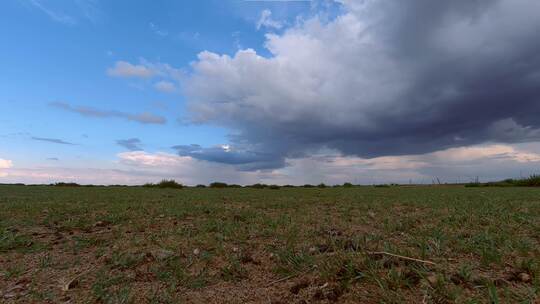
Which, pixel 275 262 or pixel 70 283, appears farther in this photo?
pixel 275 262

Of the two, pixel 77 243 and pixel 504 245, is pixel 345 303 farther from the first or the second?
pixel 77 243

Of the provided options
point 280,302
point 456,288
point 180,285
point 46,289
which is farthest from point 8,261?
point 456,288

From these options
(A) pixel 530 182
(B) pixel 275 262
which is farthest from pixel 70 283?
(A) pixel 530 182

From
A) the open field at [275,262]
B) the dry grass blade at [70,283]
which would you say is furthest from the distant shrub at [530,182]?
the dry grass blade at [70,283]

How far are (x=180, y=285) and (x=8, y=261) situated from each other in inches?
61.9

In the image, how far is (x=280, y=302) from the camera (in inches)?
62.9

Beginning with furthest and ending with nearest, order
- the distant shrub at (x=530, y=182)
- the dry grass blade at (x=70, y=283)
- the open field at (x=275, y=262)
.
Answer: the distant shrub at (x=530, y=182) → the dry grass blade at (x=70, y=283) → the open field at (x=275, y=262)

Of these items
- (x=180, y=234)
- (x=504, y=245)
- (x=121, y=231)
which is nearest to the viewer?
(x=504, y=245)

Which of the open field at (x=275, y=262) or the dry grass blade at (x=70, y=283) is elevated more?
the open field at (x=275, y=262)

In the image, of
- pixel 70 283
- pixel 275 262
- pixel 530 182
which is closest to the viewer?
pixel 70 283

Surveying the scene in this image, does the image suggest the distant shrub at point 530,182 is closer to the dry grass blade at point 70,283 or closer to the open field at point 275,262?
the open field at point 275,262

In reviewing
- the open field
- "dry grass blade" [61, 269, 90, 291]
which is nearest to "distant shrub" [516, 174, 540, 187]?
the open field

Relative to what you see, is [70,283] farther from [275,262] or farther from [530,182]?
[530,182]

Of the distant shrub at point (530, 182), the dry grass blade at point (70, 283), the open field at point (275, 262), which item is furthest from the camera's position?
the distant shrub at point (530, 182)
